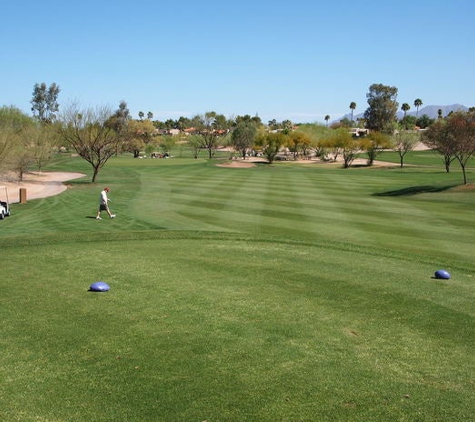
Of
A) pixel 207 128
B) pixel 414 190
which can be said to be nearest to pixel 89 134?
pixel 414 190

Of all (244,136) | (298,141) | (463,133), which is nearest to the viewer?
(463,133)

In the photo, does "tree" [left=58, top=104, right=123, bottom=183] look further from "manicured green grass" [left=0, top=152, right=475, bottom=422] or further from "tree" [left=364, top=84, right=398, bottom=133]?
"tree" [left=364, top=84, right=398, bottom=133]

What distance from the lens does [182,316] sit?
1232 cm

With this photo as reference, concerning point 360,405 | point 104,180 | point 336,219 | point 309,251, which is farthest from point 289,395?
point 104,180

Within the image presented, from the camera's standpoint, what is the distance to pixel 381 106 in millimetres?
187875

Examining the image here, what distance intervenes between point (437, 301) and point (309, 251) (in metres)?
6.96

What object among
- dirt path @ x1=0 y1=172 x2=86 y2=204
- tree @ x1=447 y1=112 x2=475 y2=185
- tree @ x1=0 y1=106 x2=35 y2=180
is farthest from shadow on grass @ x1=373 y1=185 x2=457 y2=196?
tree @ x1=0 y1=106 x2=35 y2=180

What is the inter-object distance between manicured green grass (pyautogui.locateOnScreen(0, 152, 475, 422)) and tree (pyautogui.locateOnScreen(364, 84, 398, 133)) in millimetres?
170821

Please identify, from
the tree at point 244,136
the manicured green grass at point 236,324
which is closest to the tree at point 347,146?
the tree at point 244,136

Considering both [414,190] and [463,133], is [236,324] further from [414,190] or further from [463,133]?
[463,133]

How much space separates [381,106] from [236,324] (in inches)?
7428

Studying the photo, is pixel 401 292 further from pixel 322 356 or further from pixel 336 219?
pixel 336 219

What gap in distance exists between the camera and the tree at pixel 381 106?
187 m

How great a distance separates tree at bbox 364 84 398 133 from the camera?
18688 centimetres
